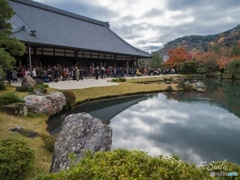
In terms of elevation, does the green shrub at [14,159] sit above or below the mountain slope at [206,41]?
below

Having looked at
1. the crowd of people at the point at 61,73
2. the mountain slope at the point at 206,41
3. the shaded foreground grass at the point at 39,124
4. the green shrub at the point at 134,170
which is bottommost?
the shaded foreground grass at the point at 39,124

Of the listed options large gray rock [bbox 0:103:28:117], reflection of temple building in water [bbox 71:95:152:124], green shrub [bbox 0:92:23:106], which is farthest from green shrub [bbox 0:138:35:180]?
reflection of temple building in water [bbox 71:95:152:124]

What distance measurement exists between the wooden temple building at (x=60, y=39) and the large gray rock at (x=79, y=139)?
16920 millimetres

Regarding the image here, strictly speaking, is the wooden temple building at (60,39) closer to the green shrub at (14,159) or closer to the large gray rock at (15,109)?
the large gray rock at (15,109)

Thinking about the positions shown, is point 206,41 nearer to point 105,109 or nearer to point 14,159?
point 105,109

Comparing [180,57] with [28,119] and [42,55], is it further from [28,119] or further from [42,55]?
[28,119]

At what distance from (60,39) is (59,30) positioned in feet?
11.6

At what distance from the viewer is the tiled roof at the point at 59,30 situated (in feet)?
69.1

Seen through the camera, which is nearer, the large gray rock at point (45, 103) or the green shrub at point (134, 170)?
the green shrub at point (134, 170)

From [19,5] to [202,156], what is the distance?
28870mm

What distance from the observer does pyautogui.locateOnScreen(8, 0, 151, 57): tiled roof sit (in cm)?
2105

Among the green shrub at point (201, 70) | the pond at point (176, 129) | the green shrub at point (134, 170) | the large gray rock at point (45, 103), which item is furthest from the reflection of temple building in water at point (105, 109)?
the green shrub at point (201, 70)

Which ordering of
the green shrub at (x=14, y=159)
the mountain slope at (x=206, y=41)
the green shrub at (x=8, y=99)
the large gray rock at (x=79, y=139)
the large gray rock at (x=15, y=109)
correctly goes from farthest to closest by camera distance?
the mountain slope at (x=206, y=41) → the green shrub at (x=8, y=99) → the large gray rock at (x=15, y=109) → the large gray rock at (x=79, y=139) → the green shrub at (x=14, y=159)

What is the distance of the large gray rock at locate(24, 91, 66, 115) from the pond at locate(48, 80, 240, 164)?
564 millimetres
